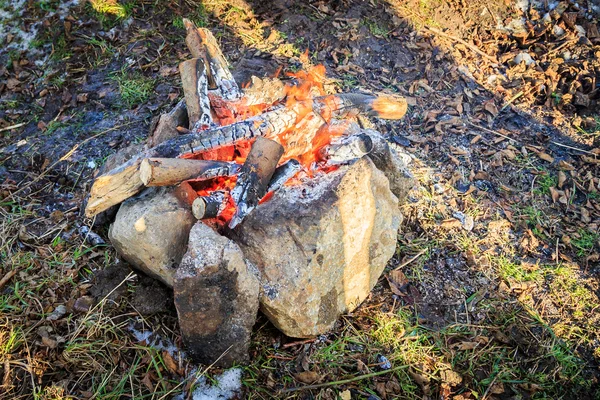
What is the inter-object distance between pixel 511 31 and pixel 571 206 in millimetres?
2484

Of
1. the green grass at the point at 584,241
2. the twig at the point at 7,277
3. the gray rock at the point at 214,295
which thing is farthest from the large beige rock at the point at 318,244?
the green grass at the point at 584,241

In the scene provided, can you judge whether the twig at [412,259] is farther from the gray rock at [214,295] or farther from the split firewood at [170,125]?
the split firewood at [170,125]

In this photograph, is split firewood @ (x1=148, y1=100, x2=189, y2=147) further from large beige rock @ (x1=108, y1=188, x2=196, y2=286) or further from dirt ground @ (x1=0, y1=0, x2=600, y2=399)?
dirt ground @ (x1=0, y1=0, x2=600, y2=399)

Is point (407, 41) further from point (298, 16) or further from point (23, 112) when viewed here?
point (23, 112)

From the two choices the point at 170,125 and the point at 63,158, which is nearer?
the point at 170,125

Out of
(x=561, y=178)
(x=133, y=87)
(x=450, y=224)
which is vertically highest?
(x=133, y=87)

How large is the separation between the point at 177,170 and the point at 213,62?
1.23 m

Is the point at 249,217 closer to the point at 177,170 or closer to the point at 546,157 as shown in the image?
the point at 177,170

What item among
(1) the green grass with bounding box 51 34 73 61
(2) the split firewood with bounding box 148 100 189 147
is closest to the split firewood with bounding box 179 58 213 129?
(2) the split firewood with bounding box 148 100 189 147

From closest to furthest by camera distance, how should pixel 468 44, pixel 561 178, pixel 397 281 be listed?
pixel 397 281, pixel 561 178, pixel 468 44

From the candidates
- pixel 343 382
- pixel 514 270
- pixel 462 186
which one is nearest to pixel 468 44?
pixel 462 186

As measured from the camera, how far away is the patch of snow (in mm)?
2711

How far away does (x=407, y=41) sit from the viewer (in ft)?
17.4

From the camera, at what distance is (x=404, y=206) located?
3881mm
